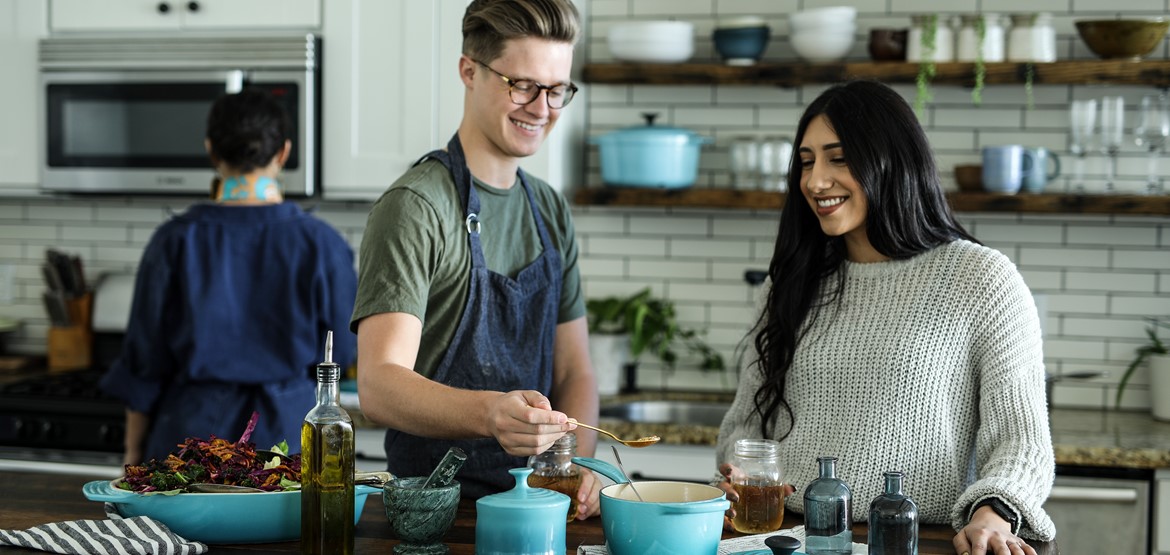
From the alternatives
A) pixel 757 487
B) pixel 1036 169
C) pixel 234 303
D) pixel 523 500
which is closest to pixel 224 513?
pixel 523 500

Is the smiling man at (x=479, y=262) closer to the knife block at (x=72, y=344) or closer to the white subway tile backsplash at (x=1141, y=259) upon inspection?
the white subway tile backsplash at (x=1141, y=259)

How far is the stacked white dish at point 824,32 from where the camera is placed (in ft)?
12.6

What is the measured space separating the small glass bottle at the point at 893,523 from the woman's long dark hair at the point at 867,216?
621 millimetres

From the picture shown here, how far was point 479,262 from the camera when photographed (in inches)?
91.0

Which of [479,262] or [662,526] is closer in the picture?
[662,526]

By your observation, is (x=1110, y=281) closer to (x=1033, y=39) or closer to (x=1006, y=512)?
(x=1033, y=39)

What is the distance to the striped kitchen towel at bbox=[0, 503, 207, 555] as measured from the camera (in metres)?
1.75

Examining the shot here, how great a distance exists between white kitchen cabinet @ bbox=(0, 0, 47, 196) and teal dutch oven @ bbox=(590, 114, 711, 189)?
79.9 inches

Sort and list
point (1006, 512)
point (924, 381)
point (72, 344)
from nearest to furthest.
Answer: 1. point (1006, 512)
2. point (924, 381)
3. point (72, 344)

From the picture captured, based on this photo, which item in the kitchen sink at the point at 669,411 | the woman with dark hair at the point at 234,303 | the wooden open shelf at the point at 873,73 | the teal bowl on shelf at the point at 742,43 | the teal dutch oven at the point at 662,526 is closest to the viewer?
the teal dutch oven at the point at 662,526

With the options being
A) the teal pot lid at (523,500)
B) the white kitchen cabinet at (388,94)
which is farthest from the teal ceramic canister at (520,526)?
the white kitchen cabinet at (388,94)

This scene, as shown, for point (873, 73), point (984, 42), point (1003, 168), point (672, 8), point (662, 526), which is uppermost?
point (672, 8)

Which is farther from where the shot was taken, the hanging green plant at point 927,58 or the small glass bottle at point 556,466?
the hanging green plant at point 927,58

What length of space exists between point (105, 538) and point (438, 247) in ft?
2.57
